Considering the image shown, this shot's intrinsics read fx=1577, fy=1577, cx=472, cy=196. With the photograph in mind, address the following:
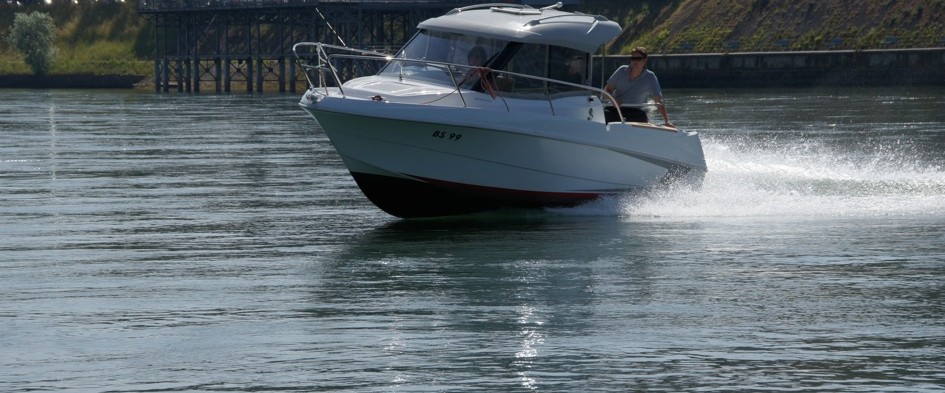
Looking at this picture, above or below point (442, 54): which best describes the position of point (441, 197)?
below

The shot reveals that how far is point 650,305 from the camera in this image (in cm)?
1145

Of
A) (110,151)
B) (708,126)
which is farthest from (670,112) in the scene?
(110,151)

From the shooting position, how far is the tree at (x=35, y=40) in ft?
340

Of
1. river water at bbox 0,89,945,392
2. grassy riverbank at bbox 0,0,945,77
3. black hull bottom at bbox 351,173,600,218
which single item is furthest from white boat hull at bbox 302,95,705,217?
grassy riverbank at bbox 0,0,945,77

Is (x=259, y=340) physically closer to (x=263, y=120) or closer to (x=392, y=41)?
(x=263, y=120)

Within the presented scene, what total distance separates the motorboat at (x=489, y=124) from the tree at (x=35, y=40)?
90.5 m

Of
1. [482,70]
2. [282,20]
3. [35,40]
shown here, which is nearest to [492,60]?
[482,70]

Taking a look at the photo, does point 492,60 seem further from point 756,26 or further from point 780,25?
point 756,26

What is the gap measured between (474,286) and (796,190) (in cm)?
850

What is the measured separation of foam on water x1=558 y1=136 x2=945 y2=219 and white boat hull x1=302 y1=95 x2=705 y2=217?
1.88 ft

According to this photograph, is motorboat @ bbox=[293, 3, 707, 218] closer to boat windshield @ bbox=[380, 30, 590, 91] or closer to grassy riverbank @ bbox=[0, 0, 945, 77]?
boat windshield @ bbox=[380, 30, 590, 91]

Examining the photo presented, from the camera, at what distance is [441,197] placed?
16453 millimetres

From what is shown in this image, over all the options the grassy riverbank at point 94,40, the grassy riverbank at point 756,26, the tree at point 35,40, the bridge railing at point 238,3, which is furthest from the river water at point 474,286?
the tree at point 35,40

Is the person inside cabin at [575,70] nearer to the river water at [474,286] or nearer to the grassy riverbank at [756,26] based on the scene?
the river water at [474,286]
